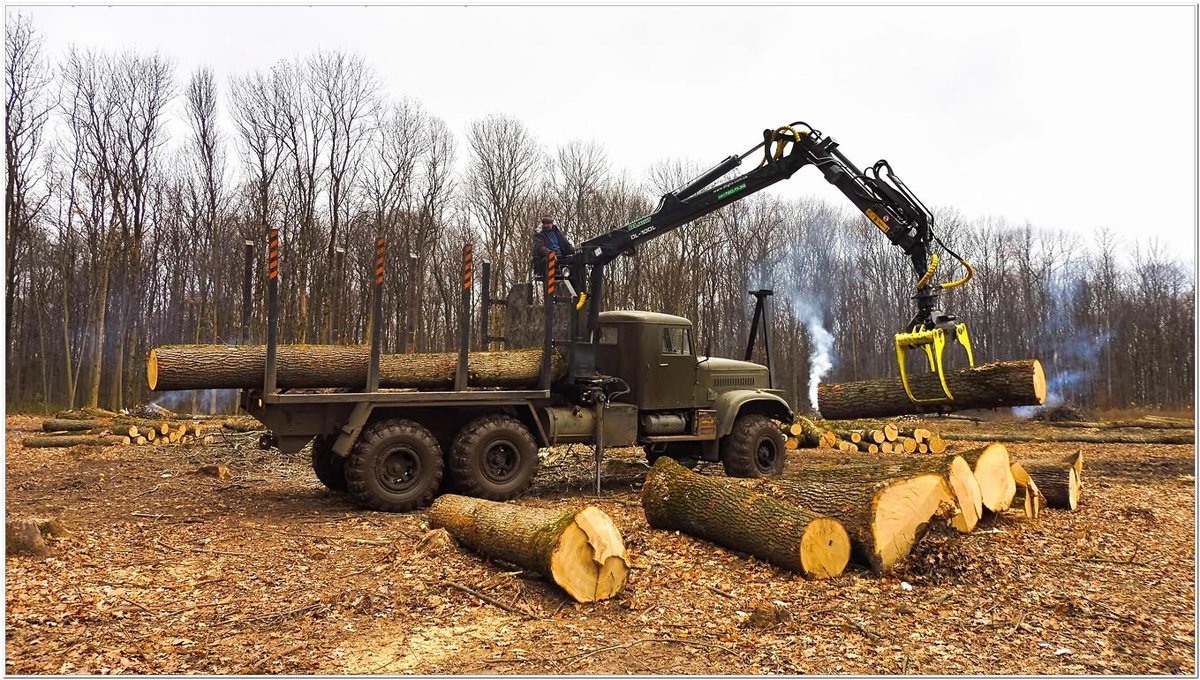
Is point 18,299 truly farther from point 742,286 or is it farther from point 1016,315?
point 1016,315

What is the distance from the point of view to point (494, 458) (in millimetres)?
9180

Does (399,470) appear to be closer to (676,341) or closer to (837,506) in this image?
(676,341)

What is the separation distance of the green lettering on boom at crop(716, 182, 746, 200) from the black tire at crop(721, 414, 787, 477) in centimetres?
319

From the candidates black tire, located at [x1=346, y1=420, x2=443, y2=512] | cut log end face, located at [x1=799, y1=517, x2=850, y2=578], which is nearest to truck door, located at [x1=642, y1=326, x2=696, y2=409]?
black tire, located at [x1=346, y1=420, x2=443, y2=512]

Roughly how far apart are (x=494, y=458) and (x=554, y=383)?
1.46 metres

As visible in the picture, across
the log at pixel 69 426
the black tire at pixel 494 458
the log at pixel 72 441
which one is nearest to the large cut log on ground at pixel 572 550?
the black tire at pixel 494 458

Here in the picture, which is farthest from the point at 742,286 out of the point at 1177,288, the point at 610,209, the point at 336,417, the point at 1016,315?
the point at 336,417

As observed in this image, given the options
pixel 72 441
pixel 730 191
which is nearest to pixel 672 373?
pixel 730 191

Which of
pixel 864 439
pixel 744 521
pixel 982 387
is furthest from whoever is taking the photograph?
pixel 864 439

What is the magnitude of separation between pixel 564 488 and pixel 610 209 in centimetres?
2247

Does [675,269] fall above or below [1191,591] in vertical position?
above

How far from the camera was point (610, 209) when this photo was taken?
31.6 metres

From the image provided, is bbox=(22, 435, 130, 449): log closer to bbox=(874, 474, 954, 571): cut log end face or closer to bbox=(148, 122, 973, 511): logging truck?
bbox=(148, 122, 973, 511): logging truck

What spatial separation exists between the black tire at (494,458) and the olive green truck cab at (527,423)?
1 centimetres
